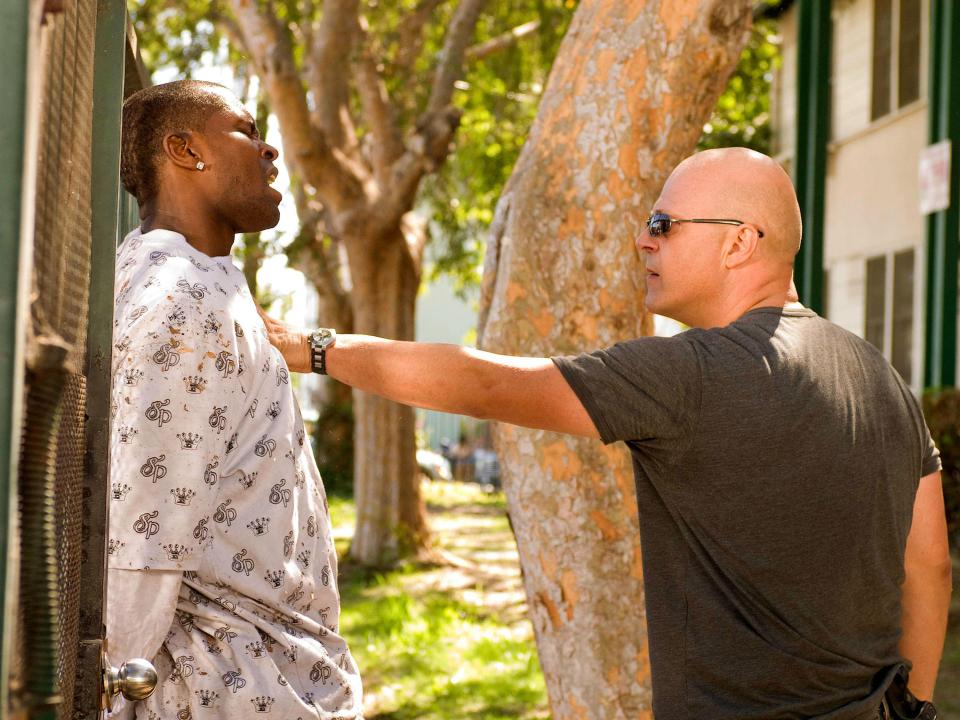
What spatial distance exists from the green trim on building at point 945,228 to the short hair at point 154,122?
9.10 meters

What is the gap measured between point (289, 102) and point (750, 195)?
27.3 ft

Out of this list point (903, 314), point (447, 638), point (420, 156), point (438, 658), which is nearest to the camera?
point (438, 658)

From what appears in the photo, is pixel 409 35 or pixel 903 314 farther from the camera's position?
pixel 903 314

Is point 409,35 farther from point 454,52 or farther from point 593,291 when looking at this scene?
point 593,291

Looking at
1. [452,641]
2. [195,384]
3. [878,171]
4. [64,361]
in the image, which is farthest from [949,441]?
[878,171]

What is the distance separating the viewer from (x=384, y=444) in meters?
12.0

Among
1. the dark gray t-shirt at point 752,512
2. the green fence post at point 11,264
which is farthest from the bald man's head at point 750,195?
the green fence post at point 11,264

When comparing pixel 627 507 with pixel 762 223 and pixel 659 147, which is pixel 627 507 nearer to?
pixel 659 147

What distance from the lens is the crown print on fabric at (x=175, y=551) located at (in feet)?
7.35

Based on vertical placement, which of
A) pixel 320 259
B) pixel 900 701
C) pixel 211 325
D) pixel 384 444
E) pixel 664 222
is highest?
pixel 320 259

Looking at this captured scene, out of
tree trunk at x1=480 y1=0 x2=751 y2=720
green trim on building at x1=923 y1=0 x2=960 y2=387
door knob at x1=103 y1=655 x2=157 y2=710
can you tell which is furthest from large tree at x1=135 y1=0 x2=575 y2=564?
door knob at x1=103 y1=655 x2=157 y2=710

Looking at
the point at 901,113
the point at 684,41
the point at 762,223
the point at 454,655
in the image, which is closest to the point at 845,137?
the point at 901,113

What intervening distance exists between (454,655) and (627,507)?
4173 mm

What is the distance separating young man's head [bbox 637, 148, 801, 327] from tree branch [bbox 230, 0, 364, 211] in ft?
26.9
